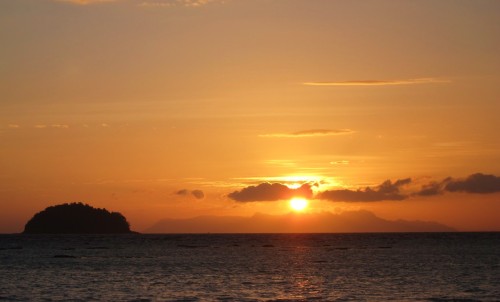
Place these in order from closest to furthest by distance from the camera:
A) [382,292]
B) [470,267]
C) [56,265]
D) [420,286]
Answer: [382,292]
[420,286]
[470,267]
[56,265]

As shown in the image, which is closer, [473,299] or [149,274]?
[473,299]

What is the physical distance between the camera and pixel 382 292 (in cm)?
6738

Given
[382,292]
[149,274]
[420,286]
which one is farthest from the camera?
[149,274]

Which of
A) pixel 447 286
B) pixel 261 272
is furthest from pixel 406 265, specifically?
pixel 447 286

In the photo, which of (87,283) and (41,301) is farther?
(87,283)

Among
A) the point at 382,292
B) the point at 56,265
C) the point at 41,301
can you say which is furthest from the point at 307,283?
the point at 56,265

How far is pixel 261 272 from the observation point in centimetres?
9362

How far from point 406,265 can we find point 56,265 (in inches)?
2012

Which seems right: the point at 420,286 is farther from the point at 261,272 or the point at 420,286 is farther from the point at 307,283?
the point at 261,272

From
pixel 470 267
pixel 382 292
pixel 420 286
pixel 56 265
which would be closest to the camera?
pixel 382 292

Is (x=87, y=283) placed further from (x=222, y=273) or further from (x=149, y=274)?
(x=222, y=273)

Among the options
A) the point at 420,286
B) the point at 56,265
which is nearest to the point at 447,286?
the point at 420,286

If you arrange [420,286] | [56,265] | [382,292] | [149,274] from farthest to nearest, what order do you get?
[56,265], [149,274], [420,286], [382,292]

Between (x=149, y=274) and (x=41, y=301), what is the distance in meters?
29.5
